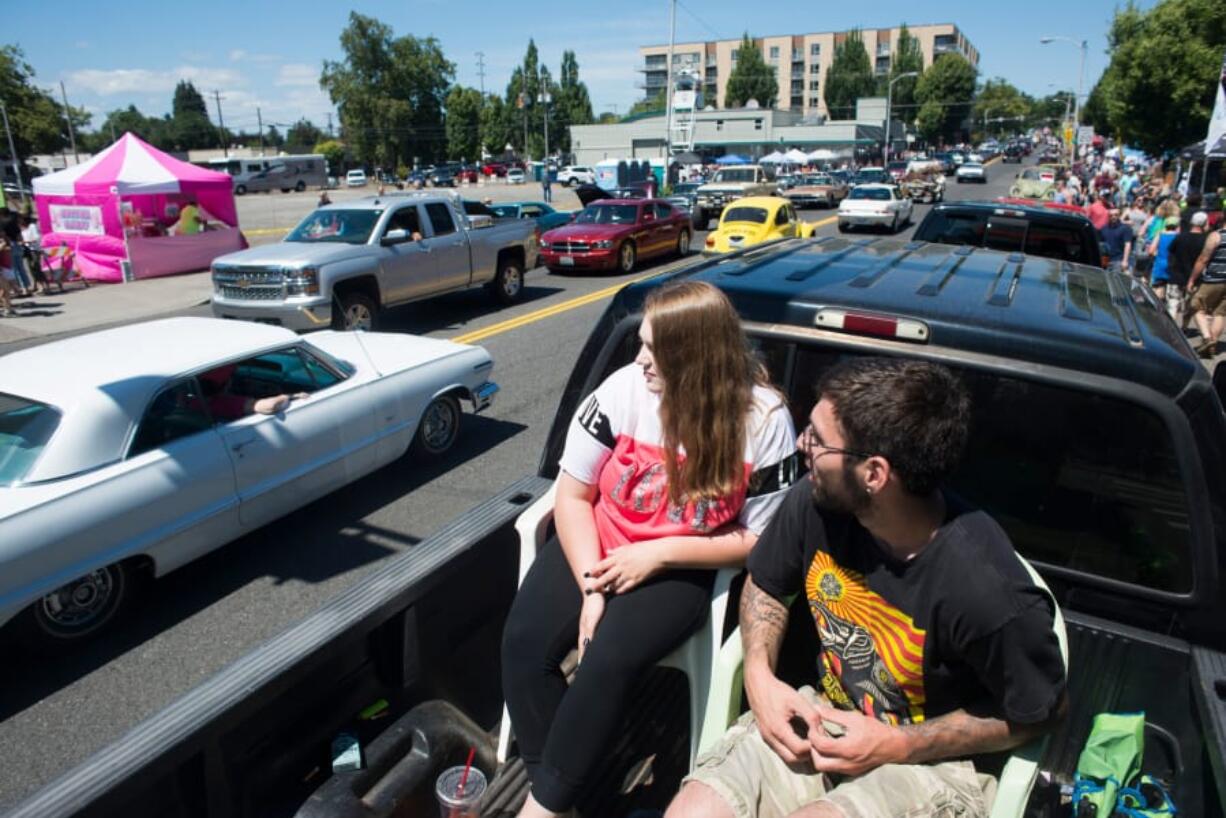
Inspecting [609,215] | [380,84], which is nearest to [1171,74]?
[609,215]

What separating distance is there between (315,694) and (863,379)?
167 centimetres

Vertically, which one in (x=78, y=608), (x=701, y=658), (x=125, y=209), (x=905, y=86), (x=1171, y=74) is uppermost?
(x=905, y=86)

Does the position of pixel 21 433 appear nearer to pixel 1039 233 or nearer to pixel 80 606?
pixel 80 606

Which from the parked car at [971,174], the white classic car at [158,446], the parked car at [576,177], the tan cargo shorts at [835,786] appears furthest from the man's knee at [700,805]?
the parked car at [971,174]

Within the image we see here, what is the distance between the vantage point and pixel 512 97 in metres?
110

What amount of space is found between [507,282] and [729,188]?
20.4 m

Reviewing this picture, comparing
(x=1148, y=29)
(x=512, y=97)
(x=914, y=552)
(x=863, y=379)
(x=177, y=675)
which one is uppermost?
(x=512, y=97)

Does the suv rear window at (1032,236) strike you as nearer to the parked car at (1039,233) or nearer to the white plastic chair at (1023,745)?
the parked car at (1039,233)

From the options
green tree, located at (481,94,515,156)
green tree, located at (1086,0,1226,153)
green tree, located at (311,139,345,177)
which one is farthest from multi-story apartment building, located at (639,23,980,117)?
green tree, located at (1086,0,1226,153)

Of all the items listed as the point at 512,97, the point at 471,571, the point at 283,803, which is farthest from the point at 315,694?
the point at 512,97

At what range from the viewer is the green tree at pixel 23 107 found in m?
55.1

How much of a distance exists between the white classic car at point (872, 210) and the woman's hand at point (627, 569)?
25804mm

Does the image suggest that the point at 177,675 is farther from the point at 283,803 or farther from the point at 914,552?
the point at 914,552

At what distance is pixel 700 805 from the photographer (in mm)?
1898
